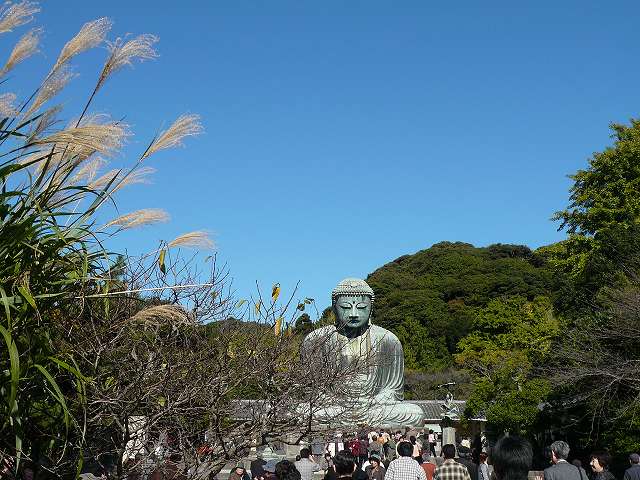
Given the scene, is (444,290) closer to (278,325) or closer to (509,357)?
(509,357)

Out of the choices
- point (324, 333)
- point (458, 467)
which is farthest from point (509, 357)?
point (458, 467)

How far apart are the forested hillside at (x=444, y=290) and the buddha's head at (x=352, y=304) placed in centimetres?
2647

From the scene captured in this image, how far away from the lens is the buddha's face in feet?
72.7

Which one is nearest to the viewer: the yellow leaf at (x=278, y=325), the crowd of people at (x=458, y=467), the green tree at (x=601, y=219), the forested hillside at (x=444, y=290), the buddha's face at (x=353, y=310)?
the crowd of people at (x=458, y=467)

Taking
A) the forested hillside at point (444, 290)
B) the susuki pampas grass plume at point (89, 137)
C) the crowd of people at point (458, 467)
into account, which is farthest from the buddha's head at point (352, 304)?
the forested hillside at point (444, 290)

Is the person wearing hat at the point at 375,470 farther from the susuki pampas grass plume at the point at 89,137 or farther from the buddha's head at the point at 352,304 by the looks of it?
the buddha's head at the point at 352,304

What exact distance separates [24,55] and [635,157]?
2571cm

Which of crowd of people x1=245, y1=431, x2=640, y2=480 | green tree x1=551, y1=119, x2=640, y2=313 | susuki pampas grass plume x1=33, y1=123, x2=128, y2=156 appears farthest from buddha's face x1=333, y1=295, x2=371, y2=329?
susuki pampas grass plume x1=33, y1=123, x2=128, y2=156

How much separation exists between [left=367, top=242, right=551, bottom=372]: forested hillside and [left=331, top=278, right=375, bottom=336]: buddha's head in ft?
86.8

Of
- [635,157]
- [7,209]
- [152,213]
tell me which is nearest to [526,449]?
[152,213]

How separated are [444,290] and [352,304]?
33.9 meters

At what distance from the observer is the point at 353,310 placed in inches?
875

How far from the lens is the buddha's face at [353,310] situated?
873 inches

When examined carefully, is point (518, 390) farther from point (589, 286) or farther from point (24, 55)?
point (24, 55)
